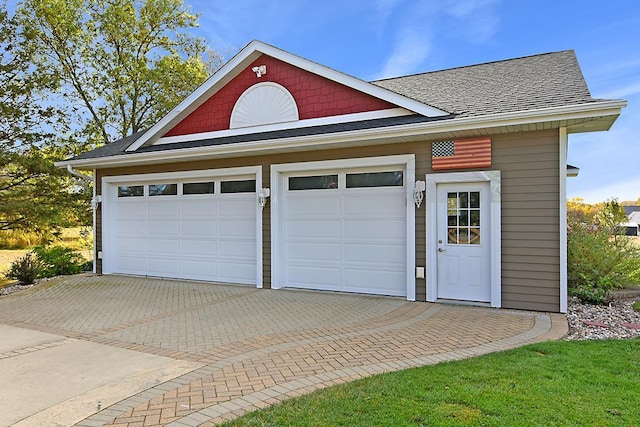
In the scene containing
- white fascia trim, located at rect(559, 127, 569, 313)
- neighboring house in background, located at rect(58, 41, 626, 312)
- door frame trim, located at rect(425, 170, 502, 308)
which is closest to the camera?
white fascia trim, located at rect(559, 127, 569, 313)

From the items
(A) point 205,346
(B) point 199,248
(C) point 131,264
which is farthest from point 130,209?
(A) point 205,346

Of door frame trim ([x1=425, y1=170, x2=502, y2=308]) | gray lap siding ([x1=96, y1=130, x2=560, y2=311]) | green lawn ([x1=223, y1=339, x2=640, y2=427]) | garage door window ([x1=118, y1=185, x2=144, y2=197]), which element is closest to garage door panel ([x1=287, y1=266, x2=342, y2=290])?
door frame trim ([x1=425, y1=170, x2=502, y2=308])

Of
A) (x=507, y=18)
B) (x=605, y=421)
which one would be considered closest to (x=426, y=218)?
(x=605, y=421)

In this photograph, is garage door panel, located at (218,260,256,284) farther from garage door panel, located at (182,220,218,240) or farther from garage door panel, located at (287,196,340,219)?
garage door panel, located at (287,196,340,219)

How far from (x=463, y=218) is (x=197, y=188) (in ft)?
19.5

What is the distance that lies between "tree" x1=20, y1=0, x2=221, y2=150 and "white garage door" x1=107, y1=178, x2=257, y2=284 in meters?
9.84

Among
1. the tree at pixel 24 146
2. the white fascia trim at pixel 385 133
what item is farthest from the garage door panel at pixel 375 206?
the tree at pixel 24 146

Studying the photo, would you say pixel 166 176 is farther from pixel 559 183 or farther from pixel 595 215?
pixel 595 215

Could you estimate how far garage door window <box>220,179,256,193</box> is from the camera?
9312 millimetres

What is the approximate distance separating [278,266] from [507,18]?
392 inches

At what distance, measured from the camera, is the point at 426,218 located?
293 inches

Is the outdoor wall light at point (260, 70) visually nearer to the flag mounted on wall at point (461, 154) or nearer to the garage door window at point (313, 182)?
the garage door window at point (313, 182)

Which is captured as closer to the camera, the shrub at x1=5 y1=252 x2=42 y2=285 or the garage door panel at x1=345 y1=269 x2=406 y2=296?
the garage door panel at x1=345 y1=269 x2=406 y2=296

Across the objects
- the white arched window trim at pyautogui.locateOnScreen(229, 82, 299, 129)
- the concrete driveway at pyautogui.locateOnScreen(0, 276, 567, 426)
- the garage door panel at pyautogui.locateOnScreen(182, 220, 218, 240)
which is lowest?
the concrete driveway at pyautogui.locateOnScreen(0, 276, 567, 426)
